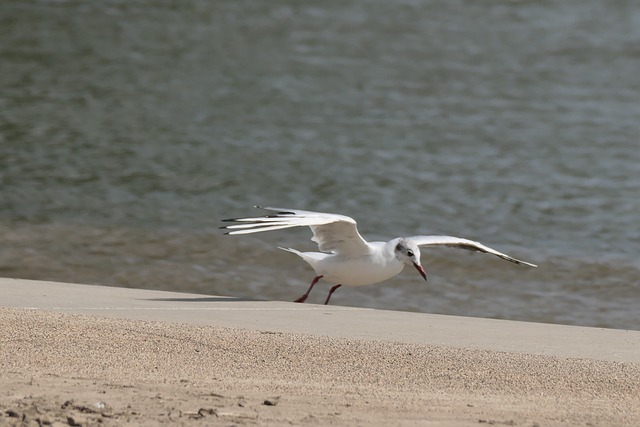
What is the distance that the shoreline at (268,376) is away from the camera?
5.90 meters

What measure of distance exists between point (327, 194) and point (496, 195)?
86.6 inches

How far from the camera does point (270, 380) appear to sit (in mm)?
6793

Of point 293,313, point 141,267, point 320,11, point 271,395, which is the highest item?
point 271,395

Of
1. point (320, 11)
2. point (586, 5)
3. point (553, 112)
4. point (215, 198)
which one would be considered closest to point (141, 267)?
point (215, 198)

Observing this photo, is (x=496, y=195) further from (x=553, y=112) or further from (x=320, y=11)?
(x=320, y=11)

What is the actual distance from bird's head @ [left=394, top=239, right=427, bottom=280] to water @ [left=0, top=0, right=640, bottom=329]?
1330mm

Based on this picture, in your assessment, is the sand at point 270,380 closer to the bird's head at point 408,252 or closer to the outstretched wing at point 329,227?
the outstretched wing at point 329,227

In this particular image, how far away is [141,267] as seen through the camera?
1338 cm

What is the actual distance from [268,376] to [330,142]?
13.8 metres

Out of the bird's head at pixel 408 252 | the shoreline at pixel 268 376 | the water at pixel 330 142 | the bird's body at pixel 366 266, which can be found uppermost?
the shoreline at pixel 268 376

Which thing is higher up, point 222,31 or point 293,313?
point 293,313

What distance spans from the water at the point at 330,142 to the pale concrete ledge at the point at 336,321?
6.60 ft

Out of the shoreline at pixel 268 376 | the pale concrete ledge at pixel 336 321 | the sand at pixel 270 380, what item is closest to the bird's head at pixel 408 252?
the pale concrete ledge at pixel 336 321

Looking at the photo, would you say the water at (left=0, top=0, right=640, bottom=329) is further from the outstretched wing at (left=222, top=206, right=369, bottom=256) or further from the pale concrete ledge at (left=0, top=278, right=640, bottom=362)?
the pale concrete ledge at (left=0, top=278, right=640, bottom=362)
